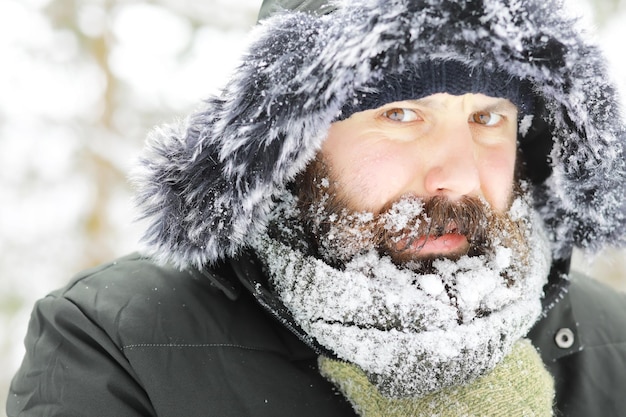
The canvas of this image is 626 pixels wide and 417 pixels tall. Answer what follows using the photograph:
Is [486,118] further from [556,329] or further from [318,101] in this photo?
[556,329]

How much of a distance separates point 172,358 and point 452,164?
0.89 m

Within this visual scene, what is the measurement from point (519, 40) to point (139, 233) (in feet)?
3.65

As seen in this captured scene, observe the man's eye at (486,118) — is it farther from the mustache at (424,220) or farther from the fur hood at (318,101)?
the mustache at (424,220)

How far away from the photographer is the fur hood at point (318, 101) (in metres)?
1.22

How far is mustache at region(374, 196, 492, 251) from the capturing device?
54.7 inches

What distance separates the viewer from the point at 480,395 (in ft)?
4.46

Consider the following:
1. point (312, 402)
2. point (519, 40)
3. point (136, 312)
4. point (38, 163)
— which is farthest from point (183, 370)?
point (38, 163)

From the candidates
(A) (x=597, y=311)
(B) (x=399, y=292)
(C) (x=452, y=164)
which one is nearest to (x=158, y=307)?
(B) (x=399, y=292)

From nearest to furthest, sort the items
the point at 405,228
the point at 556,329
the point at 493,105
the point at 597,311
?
1. the point at 405,228
2. the point at 493,105
3. the point at 556,329
4. the point at 597,311

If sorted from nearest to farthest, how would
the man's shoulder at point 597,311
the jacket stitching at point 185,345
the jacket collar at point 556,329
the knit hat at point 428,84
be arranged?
the knit hat at point 428,84 → the jacket stitching at point 185,345 → the jacket collar at point 556,329 → the man's shoulder at point 597,311

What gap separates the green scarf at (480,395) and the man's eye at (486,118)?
0.63 metres

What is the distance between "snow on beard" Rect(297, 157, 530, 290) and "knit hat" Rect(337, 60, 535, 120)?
0.79 ft

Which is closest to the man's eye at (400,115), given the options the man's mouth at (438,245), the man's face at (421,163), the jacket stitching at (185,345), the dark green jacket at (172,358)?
the man's face at (421,163)

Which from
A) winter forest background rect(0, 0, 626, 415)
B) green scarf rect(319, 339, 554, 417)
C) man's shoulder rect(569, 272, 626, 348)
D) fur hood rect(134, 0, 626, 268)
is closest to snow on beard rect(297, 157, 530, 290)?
fur hood rect(134, 0, 626, 268)
